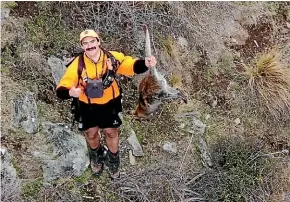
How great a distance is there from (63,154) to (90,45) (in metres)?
1.30

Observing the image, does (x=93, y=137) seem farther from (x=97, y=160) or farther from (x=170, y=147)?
(x=170, y=147)

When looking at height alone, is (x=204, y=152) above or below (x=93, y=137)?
below

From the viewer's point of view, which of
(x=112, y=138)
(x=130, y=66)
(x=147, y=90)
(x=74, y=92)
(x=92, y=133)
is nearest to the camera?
(x=74, y=92)

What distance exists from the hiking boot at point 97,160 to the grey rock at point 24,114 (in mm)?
511

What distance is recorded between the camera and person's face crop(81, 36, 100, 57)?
4.37 m

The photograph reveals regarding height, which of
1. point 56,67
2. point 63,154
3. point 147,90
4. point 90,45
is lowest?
point 63,154

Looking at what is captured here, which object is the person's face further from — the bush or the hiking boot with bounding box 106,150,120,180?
the bush

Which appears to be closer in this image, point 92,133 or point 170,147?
point 92,133

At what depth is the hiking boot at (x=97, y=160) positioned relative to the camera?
17.4 feet

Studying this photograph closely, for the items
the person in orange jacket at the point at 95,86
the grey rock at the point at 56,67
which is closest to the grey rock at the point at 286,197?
the person in orange jacket at the point at 95,86

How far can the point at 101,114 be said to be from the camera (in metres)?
4.78

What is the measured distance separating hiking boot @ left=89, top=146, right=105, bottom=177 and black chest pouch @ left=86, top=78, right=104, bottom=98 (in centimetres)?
91

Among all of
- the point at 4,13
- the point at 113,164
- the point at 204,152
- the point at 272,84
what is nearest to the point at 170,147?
the point at 204,152

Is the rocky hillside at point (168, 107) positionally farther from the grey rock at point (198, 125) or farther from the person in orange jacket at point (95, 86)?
the person in orange jacket at point (95, 86)
